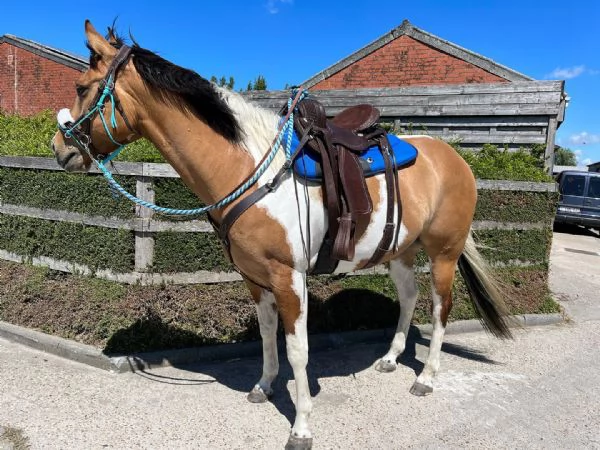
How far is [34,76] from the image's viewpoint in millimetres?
17016

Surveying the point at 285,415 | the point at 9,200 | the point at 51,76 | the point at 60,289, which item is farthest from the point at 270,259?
the point at 51,76

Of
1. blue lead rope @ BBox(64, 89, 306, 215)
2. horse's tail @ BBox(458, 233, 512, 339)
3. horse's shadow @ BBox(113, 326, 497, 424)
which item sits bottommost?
horse's shadow @ BBox(113, 326, 497, 424)

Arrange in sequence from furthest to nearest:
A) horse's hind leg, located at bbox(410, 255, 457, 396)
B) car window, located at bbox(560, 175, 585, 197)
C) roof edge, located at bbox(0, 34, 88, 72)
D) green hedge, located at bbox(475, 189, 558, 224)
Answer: roof edge, located at bbox(0, 34, 88, 72) < car window, located at bbox(560, 175, 585, 197) < green hedge, located at bbox(475, 189, 558, 224) < horse's hind leg, located at bbox(410, 255, 457, 396)

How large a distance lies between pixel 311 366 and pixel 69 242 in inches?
115

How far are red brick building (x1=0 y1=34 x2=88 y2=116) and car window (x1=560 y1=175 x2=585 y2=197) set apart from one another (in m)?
17.5

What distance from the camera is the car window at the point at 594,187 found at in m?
15.8

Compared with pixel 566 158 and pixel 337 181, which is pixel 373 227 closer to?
pixel 337 181

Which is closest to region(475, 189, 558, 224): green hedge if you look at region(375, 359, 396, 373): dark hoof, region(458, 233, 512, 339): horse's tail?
region(458, 233, 512, 339): horse's tail

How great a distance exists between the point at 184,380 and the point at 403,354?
2182 mm

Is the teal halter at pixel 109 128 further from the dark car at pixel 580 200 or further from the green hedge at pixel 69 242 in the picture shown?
the dark car at pixel 580 200

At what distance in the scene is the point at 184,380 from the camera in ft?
12.4

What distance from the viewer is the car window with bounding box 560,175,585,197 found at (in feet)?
52.6

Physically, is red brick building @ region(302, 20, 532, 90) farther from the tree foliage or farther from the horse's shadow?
the tree foliage

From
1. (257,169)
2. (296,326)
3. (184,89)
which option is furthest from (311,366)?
(184,89)
